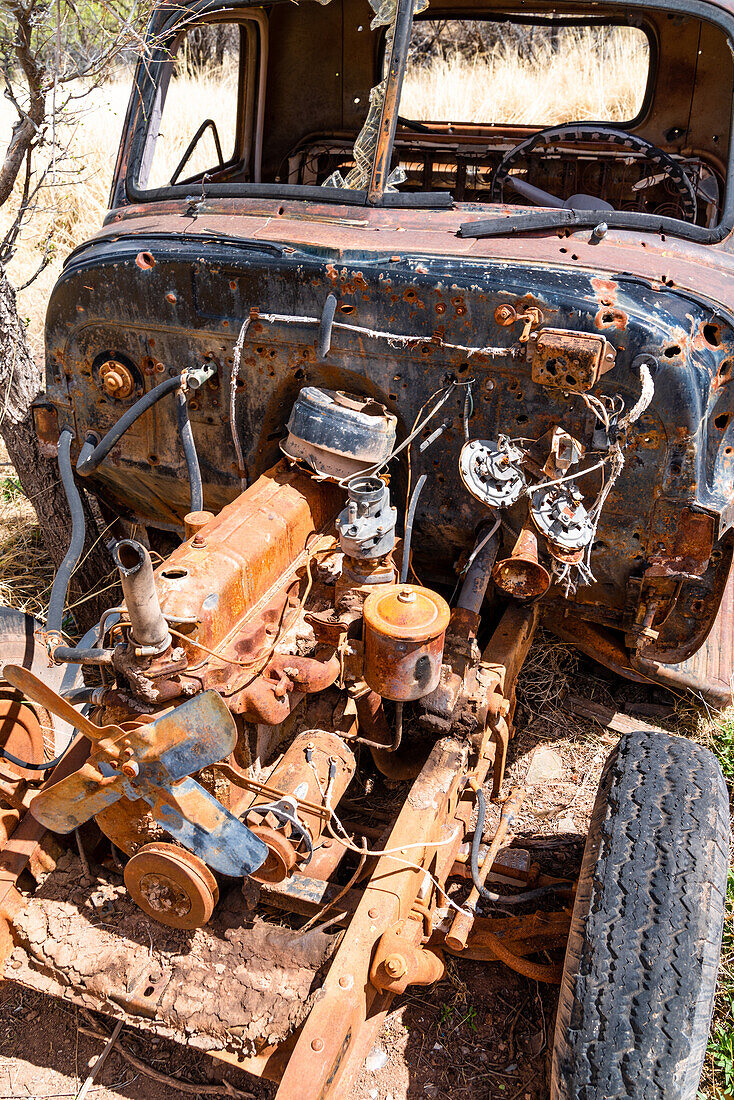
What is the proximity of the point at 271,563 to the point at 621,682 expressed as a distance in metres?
2.04

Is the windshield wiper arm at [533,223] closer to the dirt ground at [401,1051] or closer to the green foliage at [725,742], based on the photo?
the green foliage at [725,742]

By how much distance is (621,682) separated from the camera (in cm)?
381

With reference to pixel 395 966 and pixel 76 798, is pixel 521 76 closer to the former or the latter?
pixel 76 798

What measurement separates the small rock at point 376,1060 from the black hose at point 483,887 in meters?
0.51

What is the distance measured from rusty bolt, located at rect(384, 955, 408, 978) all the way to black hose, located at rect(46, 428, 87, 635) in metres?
1.27

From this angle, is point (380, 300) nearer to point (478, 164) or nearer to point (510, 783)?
point (510, 783)

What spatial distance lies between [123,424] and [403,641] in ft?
4.34

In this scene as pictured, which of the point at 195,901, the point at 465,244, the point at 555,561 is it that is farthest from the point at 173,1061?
the point at 465,244

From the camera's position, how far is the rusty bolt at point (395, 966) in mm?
1931

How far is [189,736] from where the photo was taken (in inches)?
74.4

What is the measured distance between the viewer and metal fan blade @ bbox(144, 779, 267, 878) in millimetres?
1978

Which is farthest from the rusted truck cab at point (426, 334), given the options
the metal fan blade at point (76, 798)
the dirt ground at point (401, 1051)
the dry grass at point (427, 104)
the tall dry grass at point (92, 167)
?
the dry grass at point (427, 104)

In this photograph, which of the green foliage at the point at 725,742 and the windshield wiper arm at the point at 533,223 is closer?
the windshield wiper arm at the point at 533,223

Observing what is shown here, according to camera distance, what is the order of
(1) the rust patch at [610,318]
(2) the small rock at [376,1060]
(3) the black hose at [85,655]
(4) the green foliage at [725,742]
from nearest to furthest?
(3) the black hose at [85,655]
(1) the rust patch at [610,318]
(2) the small rock at [376,1060]
(4) the green foliage at [725,742]
